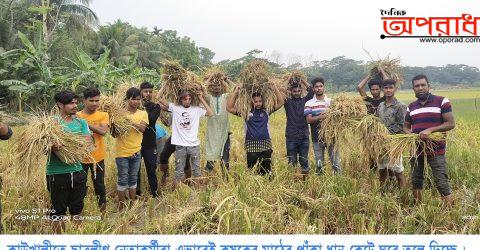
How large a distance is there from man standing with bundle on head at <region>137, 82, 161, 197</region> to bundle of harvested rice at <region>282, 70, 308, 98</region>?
1.61 m

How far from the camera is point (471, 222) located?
3.12 meters

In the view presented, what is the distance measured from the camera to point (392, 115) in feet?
13.6

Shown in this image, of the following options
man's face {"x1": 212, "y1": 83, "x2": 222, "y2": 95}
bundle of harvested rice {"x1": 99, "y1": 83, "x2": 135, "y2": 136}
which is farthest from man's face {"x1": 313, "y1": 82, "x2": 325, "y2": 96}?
bundle of harvested rice {"x1": 99, "y1": 83, "x2": 135, "y2": 136}

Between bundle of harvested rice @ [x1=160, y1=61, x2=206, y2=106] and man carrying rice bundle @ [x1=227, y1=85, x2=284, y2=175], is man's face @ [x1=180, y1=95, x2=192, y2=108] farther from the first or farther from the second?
man carrying rice bundle @ [x1=227, y1=85, x2=284, y2=175]

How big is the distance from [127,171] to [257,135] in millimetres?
1499

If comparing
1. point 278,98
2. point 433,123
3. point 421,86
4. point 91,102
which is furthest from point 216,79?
point 433,123

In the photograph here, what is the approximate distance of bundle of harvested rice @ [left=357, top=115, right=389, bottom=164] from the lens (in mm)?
3997

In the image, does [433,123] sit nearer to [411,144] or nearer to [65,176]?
[411,144]

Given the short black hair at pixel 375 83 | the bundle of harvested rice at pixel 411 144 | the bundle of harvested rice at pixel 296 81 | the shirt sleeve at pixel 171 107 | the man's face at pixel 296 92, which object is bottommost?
the bundle of harvested rice at pixel 411 144

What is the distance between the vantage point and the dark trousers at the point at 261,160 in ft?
14.2

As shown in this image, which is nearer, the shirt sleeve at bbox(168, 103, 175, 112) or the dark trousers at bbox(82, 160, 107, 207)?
the dark trousers at bbox(82, 160, 107, 207)

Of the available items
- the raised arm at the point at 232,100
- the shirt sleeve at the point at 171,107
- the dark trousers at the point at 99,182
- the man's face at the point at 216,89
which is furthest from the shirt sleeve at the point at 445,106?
the dark trousers at the point at 99,182

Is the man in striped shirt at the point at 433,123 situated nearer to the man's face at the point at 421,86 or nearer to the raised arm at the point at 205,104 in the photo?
the man's face at the point at 421,86

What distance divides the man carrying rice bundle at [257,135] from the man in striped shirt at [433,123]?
1576mm
